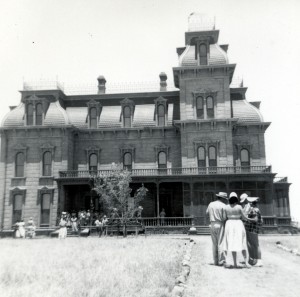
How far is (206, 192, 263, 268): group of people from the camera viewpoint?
1044 cm

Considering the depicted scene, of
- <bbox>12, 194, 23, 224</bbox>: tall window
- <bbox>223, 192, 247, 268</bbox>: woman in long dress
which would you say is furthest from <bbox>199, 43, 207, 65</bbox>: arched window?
<bbox>223, 192, 247, 268</bbox>: woman in long dress

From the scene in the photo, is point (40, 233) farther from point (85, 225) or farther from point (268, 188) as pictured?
point (268, 188)

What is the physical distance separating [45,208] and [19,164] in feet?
14.0

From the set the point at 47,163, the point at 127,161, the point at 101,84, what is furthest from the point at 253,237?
the point at 101,84

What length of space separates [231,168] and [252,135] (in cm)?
395

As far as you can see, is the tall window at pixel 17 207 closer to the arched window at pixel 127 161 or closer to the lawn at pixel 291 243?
the arched window at pixel 127 161

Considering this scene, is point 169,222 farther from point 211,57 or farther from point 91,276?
point 91,276

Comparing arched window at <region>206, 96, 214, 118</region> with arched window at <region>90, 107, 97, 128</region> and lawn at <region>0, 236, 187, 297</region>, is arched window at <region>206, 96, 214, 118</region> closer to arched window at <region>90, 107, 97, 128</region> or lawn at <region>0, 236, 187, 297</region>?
arched window at <region>90, 107, 97, 128</region>

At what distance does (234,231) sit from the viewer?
1044 centimetres

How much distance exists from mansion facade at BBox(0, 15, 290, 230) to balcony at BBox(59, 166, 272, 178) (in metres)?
0.08

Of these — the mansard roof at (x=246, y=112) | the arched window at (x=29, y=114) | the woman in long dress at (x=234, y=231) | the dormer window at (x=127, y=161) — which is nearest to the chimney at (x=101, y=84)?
the arched window at (x=29, y=114)

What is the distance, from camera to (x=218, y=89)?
32.5m

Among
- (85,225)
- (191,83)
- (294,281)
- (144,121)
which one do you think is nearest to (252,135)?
(191,83)

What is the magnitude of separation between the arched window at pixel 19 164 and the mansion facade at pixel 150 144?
81 mm
